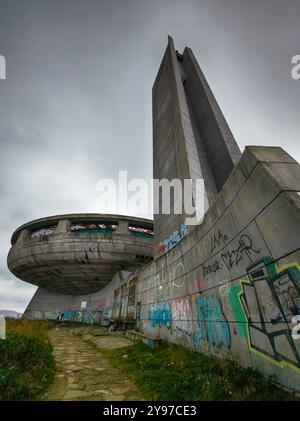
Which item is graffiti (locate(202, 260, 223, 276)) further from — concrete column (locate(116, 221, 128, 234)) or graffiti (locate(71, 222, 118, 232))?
graffiti (locate(71, 222, 118, 232))

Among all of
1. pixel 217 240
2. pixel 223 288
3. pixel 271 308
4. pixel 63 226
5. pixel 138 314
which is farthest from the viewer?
pixel 63 226

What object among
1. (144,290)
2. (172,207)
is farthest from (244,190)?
(172,207)

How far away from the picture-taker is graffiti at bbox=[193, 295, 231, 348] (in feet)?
17.9

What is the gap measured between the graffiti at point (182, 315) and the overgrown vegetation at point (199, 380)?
4.25 feet

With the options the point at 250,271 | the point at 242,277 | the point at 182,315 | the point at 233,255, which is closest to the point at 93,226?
the point at 182,315

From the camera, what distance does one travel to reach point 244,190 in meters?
4.71

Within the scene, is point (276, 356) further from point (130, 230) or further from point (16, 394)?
point (130, 230)

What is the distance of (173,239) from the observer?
15141mm

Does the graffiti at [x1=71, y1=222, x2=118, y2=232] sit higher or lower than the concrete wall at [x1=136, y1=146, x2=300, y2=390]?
higher

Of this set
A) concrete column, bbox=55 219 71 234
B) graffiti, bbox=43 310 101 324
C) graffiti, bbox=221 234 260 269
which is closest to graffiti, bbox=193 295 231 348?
graffiti, bbox=221 234 260 269

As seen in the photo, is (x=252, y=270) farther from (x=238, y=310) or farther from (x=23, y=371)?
(x=23, y=371)

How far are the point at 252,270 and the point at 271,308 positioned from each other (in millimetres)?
801

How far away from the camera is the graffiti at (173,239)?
546 inches

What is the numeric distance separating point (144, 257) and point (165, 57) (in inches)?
1172
